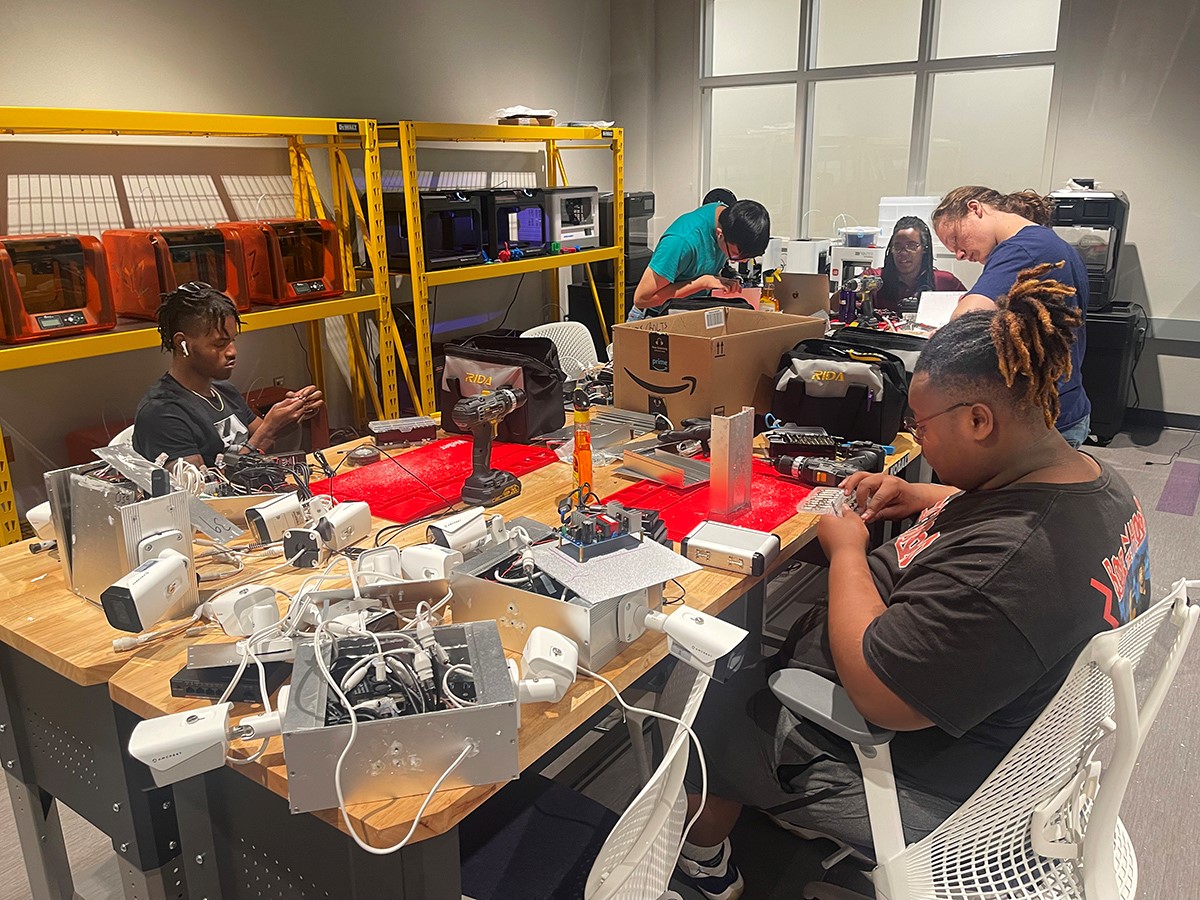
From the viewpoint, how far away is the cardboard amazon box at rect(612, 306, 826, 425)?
2.49 m

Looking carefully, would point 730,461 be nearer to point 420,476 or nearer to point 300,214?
point 420,476

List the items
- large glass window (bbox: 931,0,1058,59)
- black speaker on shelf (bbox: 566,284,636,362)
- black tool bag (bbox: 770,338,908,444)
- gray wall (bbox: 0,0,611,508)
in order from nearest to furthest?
1. black tool bag (bbox: 770,338,908,444)
2. gray wall (bbox: 0,0,611,508)
3. large glass window (bbox: 931,0,1058,59)
4. black speaker on shelf (bbox: 566,284,636,362)

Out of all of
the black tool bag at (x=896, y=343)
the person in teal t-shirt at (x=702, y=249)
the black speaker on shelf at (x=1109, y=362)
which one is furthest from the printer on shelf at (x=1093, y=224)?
the black tool bag at (x=896, y=343)

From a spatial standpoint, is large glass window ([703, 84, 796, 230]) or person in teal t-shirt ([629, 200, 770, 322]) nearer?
person in teal t-shirt ([629, 200, 770, 322])

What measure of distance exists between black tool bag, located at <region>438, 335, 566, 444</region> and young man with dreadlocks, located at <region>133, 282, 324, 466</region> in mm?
394

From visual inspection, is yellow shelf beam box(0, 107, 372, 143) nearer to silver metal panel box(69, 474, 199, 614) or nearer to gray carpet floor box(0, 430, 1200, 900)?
silver metal panel box(69, 474, 199, 614)

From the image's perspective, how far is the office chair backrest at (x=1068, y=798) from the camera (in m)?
1.05

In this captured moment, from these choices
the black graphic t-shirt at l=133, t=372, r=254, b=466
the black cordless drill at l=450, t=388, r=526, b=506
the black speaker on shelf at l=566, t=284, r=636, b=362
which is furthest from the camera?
the black speaker on shelf at l=566, t=284, r=636, b=362

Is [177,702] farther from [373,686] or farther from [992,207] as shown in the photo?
[992,207]

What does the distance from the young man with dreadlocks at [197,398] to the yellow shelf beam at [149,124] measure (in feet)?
3.22

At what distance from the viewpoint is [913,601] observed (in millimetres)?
1282

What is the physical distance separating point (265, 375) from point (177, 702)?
3.29m

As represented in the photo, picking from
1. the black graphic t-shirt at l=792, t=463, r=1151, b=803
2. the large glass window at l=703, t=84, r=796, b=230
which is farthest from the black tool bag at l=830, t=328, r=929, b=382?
the large glass window at l=703, t=84, r=796, b=230

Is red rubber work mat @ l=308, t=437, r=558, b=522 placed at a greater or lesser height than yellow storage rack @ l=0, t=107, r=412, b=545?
lesser
